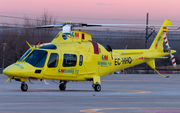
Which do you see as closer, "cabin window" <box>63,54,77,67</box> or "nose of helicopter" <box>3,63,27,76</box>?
"nose of helicopter" <box>3,63,27,76</box>

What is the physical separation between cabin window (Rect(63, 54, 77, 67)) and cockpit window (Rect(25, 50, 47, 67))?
120cm

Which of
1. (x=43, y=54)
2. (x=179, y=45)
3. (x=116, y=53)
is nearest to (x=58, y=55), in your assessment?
(x=43, y=54)

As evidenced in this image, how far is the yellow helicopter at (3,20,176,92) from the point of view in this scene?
53.1 feet

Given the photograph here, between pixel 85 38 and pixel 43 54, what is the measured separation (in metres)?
3.13

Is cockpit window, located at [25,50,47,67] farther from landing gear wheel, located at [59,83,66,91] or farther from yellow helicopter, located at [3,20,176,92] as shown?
landing gear wheel, located at [59,83,66,91]

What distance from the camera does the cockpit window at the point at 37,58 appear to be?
53.6 feet

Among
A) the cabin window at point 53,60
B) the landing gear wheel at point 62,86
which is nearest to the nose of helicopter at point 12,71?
the cabin window at point 53,60

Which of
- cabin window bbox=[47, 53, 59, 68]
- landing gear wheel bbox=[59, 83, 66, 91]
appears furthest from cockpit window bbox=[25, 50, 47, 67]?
landing gear wheel bbox=[59, 83, 66, 91]

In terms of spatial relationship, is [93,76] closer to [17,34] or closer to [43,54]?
[43,54]

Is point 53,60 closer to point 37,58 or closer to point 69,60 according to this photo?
point 37,58

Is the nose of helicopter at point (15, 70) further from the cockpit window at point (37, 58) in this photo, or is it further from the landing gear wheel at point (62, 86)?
the landing gear wheel at point (62, 86)

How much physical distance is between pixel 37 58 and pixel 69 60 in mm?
1831

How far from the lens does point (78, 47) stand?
1800 cm

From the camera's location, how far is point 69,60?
17.4 metres
